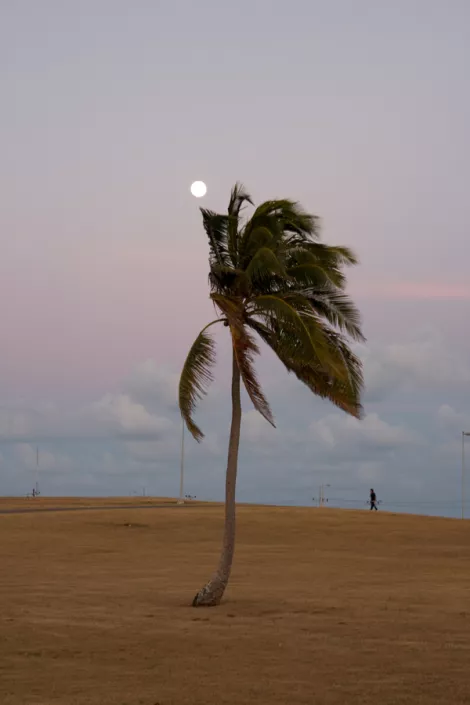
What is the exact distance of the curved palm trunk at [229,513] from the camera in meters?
22.5

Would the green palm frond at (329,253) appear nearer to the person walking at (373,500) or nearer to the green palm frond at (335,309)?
the green palm frond at (335,309)

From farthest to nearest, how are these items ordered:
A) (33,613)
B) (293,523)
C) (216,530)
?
1. (293,523)
2. (216,530)
3. (33,613)

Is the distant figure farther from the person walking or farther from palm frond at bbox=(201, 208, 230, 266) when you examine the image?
palm frond at bbox=(201, 208, 230, 266)

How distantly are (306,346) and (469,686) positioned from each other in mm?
9065

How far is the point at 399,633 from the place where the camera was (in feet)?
60.6

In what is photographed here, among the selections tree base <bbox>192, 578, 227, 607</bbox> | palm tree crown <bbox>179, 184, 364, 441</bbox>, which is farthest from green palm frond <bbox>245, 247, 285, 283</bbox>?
tree base <bbox>192, 578, 227, 607</bbox>

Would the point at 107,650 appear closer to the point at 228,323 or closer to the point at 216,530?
the point at 228,323

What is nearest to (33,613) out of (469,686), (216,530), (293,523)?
(469,686)

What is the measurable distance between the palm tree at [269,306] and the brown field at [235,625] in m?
3.02

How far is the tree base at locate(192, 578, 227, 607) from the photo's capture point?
2242 cm

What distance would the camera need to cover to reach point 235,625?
19.5 metres

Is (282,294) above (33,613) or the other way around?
above

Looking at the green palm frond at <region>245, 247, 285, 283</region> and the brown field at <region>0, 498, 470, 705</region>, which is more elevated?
the green palm frond at <region>245, 247, 285, 283</region>

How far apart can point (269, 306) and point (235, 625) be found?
6.62 m
